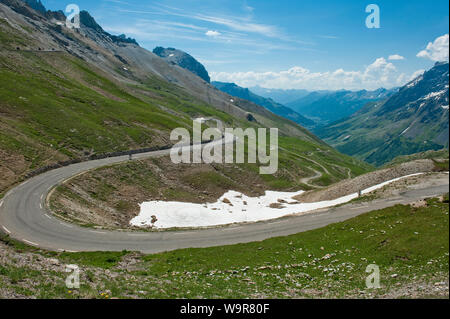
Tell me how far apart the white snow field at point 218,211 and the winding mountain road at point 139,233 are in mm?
8311

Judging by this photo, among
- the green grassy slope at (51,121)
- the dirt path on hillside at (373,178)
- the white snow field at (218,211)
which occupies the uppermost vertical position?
the green grassy slope at (51,121)

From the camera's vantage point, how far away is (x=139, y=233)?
139 ft

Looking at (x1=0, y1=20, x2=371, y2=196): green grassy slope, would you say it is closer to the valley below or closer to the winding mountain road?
the valley below

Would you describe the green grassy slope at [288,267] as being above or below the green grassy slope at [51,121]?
below

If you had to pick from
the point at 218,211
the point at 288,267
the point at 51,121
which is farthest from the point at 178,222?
the point at 51,121

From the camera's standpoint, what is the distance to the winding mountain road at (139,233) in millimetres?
37094

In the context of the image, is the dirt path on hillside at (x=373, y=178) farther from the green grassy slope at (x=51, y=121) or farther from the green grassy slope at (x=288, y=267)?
the green grassy slope at (x=51, y=121)

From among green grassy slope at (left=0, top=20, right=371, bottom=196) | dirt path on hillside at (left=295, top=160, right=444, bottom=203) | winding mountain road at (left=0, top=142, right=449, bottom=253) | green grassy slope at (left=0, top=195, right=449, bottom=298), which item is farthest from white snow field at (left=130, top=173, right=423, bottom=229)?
green grassy slope at (left=0, top=20, right=371, bottom=196)

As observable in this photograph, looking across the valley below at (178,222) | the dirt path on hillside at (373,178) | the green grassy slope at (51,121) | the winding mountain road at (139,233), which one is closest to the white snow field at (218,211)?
the valley below at (178,222)

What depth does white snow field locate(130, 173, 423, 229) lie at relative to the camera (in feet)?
179

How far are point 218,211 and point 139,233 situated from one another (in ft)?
81.5

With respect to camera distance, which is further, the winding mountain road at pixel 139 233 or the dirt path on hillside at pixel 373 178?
the dirt path on hillside at pixel 373 178

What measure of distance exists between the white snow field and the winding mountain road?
8.31m

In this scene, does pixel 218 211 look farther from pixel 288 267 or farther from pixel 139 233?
pixel 288 267
